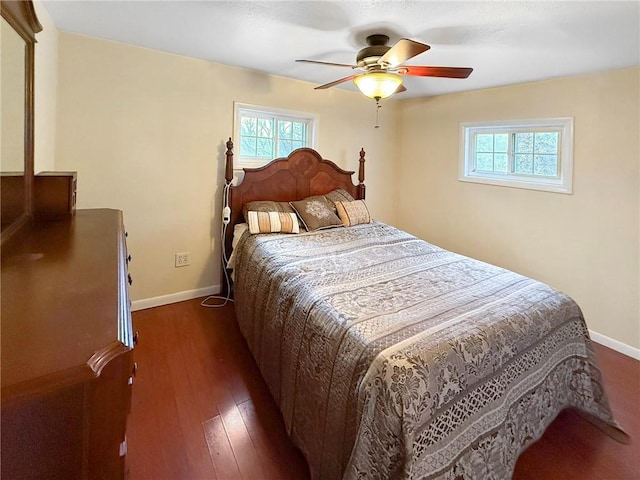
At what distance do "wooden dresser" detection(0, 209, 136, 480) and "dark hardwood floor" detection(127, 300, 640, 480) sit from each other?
1.04 meters

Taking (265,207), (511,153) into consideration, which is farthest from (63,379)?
(511,153)

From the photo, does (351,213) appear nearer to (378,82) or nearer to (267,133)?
(267,133)

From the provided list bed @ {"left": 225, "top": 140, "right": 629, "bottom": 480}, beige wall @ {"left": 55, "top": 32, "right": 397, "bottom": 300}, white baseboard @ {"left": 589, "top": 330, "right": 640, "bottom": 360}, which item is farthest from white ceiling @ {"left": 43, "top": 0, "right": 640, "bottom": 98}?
white baseboard @ {"left": 589, "top": 330, "right": 640, "bottom": 360}

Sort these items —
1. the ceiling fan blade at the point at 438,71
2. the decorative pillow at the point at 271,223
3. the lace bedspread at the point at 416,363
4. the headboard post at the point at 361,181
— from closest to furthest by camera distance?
the lace bedspread at the point at 416,363, the ceiling fan blade at the point at 438,71, the decorative pillow at the point at 271,223, the headboard post at the point at 361,181

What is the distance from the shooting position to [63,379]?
1.81 feet

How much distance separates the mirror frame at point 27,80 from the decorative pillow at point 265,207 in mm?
1515

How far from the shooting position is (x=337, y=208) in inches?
133

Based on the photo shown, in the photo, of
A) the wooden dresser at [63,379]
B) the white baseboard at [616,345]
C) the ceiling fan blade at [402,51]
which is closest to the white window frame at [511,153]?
the white baseboard at [616,345]

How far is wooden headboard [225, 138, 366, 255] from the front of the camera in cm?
320

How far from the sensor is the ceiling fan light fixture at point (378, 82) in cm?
210

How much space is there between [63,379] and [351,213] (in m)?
2.92

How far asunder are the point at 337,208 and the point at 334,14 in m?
1.72

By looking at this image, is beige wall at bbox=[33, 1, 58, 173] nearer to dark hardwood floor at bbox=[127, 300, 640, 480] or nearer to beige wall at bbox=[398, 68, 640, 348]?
dark hardwood floor at bbox=[127, 300, 640, 480]

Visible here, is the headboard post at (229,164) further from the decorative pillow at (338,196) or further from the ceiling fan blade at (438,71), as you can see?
the ceiling fan blade at (438,71)
